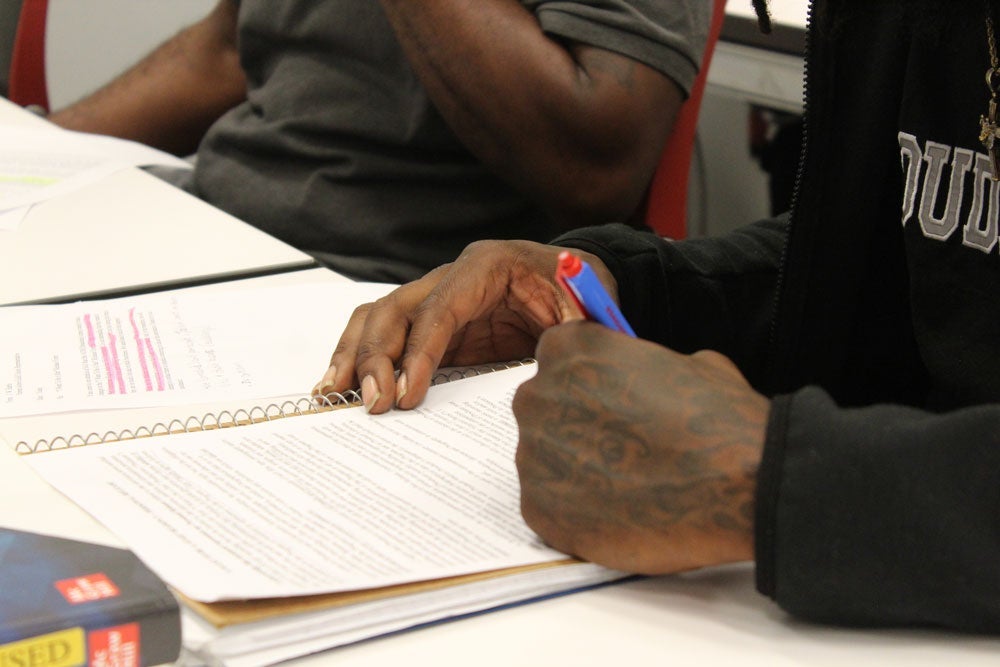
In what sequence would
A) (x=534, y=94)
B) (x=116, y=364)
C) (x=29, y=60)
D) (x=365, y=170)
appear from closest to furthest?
(x=116, y=364)
(x=534, y=94)
(x=365, y=170)
(x=29, y=60)

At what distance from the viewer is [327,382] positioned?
82cm

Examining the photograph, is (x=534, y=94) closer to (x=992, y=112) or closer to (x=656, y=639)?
(x=992, y=112)

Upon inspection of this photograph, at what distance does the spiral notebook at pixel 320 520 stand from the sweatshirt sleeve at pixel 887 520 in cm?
10

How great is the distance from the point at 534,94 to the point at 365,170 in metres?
0.25

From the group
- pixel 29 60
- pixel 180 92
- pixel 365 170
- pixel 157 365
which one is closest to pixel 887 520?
pixel 157 365

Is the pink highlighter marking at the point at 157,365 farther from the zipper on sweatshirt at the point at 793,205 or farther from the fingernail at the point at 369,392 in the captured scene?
the zipper on sweatshirt at the point at 793,205

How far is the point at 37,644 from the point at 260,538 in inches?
5.6

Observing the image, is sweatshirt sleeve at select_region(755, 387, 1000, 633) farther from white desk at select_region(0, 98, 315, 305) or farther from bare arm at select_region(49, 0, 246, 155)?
bare arm at select_region(49, 0, 246, 155)

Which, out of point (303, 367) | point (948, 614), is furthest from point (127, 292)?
point (948, 614)

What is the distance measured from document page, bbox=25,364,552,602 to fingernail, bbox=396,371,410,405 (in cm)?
1

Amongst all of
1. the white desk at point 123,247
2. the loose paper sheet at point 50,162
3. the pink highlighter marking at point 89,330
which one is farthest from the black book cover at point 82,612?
the loose paper sheet at point 50,162

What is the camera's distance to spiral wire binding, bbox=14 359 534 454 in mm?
759

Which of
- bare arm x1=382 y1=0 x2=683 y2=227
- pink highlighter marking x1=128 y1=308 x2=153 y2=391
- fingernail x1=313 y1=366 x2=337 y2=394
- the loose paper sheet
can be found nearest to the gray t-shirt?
bare arm x1=382 y1=0 x2=683 y2=227

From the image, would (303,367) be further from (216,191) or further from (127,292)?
(216,191)
